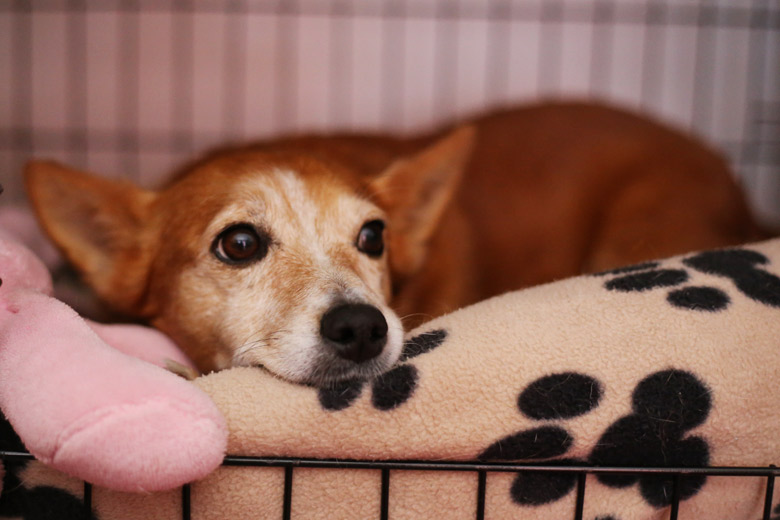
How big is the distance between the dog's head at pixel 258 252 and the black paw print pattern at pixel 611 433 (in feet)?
0.76

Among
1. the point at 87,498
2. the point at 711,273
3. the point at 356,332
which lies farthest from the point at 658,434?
the point at 87,498

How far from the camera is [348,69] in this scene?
259 centimetres

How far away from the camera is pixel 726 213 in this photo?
185cm

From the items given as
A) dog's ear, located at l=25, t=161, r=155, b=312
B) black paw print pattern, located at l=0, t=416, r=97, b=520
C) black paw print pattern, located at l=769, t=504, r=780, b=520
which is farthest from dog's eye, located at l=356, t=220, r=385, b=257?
black paw print pattern, located at l=769, t=504, r=780, b=520

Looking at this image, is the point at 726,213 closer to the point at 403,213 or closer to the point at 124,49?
the point at 403,213

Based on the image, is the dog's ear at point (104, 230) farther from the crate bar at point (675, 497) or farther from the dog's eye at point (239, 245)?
the crate bar at point (675, 497)

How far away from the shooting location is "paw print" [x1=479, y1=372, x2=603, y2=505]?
0.85 meters

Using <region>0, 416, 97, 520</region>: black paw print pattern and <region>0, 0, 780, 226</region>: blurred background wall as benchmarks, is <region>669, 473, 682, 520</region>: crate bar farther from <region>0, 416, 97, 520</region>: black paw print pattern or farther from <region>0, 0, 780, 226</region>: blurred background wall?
<region>0, 0, 780, 226</region>: blurred background wall

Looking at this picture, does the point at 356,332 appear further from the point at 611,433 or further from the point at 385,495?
the point at 611,433

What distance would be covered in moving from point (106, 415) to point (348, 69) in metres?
2.12

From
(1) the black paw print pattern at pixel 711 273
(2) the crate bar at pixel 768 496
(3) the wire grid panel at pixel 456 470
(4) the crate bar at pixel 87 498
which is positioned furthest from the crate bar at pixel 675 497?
(4) the crate bar at pixel 87 498

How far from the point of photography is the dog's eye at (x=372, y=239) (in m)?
1.32

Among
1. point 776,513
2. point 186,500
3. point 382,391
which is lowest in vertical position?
point 776,513

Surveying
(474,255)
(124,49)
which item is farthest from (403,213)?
(124,49)
